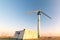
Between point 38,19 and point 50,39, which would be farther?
point 38,19

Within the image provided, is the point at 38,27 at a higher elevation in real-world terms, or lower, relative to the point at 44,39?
higher

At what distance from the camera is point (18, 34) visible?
45.7 m

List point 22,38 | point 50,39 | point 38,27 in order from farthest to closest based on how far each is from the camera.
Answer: point 38,27, point 50,39, point 22,38

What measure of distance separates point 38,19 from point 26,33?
30.0 ft

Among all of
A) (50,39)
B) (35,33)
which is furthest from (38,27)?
(50,39)

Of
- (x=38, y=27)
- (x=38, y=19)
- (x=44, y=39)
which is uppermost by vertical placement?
(x=38, y=19)

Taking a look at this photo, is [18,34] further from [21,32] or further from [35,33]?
[35,33]

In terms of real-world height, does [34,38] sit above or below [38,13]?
below

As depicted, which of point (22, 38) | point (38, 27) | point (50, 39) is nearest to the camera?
point (22, 38)

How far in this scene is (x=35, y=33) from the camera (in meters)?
47.4

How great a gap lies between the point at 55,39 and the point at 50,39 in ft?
6.13

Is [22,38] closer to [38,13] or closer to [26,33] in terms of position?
[26,33]

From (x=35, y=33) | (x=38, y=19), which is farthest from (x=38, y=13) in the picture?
(x=35, y=33)

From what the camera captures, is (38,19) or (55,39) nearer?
(55,39)
